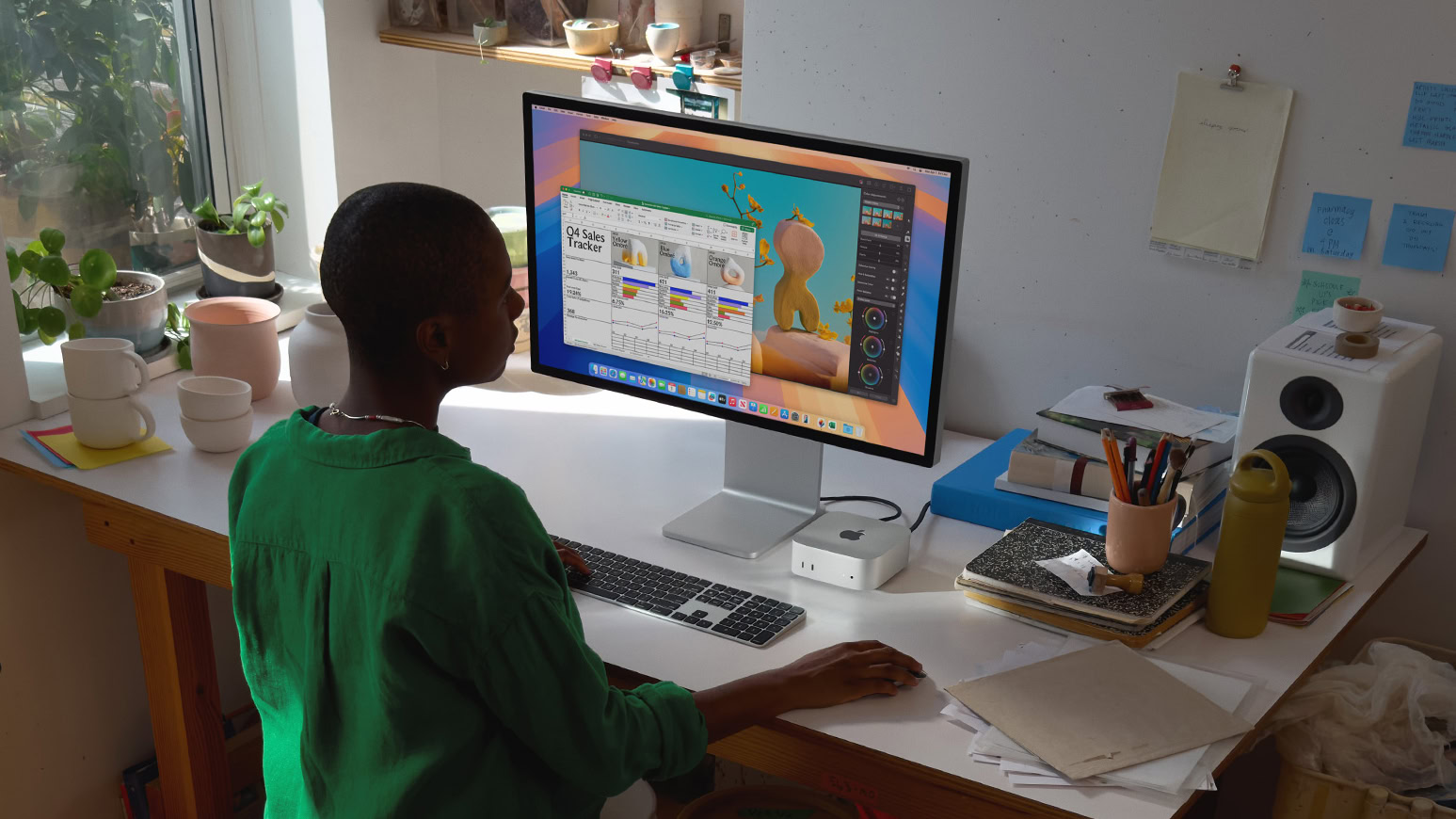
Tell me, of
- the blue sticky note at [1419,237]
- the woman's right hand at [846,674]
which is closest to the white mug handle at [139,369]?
the woman's right hand at [846,674]

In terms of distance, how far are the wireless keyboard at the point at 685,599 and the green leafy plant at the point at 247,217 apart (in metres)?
1.04

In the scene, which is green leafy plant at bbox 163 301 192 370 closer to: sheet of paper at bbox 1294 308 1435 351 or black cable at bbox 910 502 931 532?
black cable at bbox 910 502 931 532

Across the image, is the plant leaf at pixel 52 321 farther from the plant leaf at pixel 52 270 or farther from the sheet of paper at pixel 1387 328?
the sheet of paper at pixel 1387 328

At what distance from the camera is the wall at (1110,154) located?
1.67 meters

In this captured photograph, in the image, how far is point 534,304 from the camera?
1734mm

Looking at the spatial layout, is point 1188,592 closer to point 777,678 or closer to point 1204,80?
point 777,678

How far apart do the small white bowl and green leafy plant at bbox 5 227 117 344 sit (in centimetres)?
176

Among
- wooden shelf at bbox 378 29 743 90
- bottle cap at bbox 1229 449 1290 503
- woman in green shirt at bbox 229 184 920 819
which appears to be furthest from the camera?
wooden shelf at bbox 378 29 743 90

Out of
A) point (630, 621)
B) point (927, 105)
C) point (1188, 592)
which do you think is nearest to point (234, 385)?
point (630, 621)


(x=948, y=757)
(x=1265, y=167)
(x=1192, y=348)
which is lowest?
(x=948, y=757)

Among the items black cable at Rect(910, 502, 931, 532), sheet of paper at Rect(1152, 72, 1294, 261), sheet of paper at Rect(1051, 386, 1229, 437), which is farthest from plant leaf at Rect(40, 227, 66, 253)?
sheet of paper at Rect(1152, 72, 1294, 261)

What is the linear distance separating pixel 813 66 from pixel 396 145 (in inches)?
38.6

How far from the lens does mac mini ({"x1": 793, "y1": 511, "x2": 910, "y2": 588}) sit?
154 centimetres

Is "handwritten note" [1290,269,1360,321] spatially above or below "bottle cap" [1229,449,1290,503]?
above
